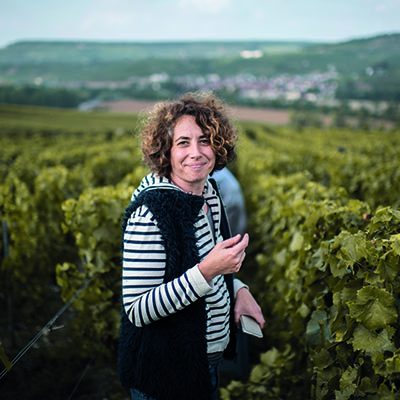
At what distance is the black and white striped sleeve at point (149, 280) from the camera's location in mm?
1575

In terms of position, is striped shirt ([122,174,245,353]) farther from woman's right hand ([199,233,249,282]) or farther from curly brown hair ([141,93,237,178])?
curly brown hair ([141,93,237,178])

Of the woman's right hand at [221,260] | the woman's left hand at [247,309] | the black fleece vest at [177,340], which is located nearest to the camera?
the woman's right hand at [221,260]

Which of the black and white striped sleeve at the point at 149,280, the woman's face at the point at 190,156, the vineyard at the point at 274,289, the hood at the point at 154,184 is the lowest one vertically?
the vineyard at the point at 274,289

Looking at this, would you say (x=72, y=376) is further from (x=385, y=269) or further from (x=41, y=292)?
(x=385, y=269)

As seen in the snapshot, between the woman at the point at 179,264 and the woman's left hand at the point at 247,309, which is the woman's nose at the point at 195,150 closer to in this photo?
the woman at the point at 179,264

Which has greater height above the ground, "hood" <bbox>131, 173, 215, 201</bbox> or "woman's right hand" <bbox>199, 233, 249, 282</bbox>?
"hood" <bbox>131, 173, 215, 201</bbox>

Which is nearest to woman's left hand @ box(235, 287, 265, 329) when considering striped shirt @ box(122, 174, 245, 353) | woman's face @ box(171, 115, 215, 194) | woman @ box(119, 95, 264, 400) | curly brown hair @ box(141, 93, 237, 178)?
woman @ box(119, 95, 264, 400)

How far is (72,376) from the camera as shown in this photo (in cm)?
357

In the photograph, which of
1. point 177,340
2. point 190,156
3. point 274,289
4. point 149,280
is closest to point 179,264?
point 149,280

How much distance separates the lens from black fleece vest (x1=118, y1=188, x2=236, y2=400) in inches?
65.6

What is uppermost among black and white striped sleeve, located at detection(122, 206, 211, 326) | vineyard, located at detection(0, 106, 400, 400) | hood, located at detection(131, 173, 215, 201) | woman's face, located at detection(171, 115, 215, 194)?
woman's face, located at detection(171, 115, 215, 194)

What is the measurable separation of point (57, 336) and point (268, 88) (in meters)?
129

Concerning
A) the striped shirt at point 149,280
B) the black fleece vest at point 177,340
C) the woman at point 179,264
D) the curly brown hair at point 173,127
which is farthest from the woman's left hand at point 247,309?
the curly brown hair at point 173,127

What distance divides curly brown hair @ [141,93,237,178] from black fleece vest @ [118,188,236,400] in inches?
9.1
